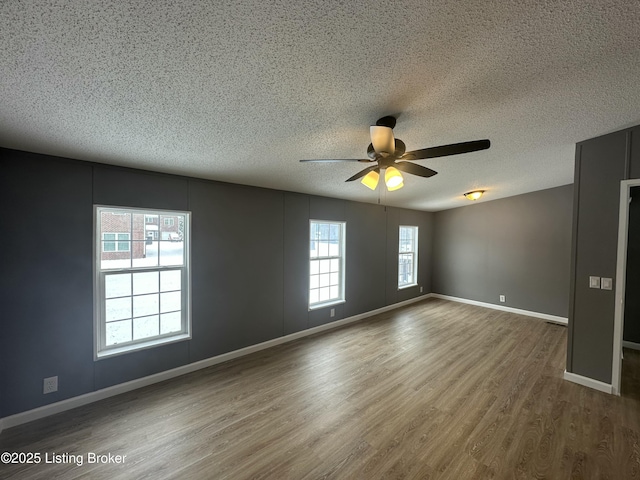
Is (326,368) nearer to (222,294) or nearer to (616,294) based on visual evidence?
(222,294)

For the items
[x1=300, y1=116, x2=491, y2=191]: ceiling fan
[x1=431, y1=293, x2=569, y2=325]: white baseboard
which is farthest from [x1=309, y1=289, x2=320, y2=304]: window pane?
[x1=431, y1=293, x2=569, y2=325]: white baseboard

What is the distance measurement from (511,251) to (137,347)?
698 cm

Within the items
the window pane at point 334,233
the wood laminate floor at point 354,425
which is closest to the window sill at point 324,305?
the wood laminate floor at point 354,425

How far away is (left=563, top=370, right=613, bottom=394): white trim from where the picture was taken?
275 cm

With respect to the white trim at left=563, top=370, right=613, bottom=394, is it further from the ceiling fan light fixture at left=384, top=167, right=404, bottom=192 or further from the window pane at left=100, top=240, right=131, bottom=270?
the window pane at left=100, top=240, right=131, bottom=270

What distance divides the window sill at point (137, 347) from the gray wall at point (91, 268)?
0.05m

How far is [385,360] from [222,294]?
236 cm

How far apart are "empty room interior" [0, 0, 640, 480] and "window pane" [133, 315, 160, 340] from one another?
0.02 m

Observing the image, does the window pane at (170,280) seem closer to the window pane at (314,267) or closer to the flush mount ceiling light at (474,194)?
the window pane at (314,267)

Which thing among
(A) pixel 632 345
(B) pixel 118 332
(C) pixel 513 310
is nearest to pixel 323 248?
(B) pixel 118 332

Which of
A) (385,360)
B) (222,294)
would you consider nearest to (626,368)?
(385,360)

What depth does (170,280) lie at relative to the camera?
10.1 ft

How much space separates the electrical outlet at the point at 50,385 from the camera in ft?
7.64

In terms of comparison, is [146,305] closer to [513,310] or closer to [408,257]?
[408,257]
